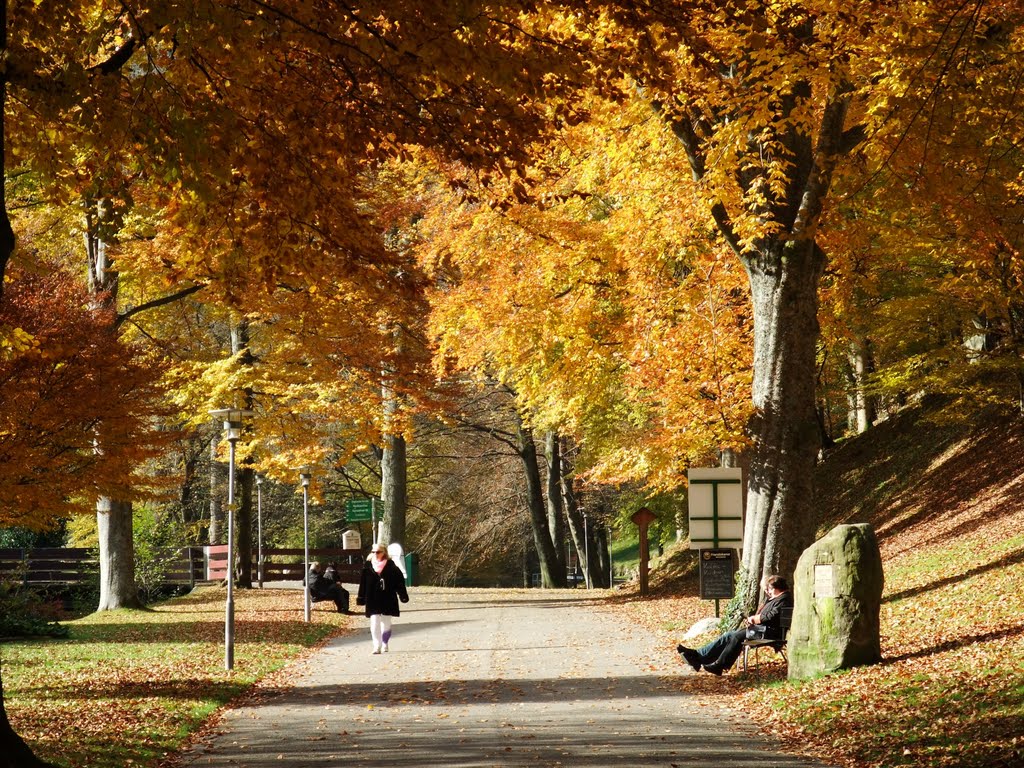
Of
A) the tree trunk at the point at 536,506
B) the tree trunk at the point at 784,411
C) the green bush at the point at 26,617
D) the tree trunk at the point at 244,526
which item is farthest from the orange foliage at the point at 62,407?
A: the tree trunk at the point at 536,506

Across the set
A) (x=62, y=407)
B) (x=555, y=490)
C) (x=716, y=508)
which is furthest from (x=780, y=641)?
(x=555, y=490)

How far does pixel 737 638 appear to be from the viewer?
12.5m

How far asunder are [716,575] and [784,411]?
4.61m

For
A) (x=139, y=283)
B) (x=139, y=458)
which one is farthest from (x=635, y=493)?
(x=139, y=458)

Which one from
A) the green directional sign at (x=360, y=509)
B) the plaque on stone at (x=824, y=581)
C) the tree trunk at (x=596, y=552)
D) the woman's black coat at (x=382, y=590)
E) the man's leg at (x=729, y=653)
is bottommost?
the tree trunk at (x=596, y=552)

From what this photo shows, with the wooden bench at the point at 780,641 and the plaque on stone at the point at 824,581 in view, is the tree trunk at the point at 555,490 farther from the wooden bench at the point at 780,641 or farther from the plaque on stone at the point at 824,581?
the plaque on stone at the point at 824,581

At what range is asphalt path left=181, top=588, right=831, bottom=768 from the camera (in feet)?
28.6

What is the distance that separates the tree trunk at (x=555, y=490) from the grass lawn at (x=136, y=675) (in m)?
14.6

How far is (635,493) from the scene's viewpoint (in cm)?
3916

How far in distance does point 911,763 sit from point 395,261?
7.09m

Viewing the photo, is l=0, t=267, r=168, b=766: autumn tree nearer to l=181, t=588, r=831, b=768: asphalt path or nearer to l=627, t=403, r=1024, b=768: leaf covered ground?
l=181, t=588, r=831, b=768: asphalt path

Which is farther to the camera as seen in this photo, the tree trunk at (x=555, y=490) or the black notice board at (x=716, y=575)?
the tree trunk at (x=555, y=490)

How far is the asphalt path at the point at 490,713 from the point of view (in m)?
8.70

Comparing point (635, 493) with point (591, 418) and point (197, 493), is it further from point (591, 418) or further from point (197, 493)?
point (197, 493)
